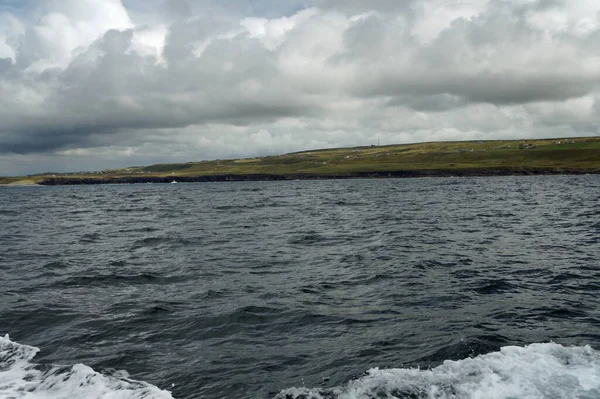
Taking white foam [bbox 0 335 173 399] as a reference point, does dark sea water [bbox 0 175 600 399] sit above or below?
below

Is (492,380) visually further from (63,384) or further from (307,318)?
(63,384)

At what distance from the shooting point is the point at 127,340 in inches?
595

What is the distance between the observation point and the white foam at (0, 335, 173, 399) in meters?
11.5

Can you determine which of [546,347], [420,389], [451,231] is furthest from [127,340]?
[451,231]

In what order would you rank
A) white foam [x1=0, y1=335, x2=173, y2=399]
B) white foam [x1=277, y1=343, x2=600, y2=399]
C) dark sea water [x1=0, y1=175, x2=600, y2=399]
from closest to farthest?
white foam [x1=277, y1=343, x2=600, y2=399], white foam [x1=0, y1=335, x2=173, y2=399], dark sea water [x1=0, y1=175, x2=600, y2=399]

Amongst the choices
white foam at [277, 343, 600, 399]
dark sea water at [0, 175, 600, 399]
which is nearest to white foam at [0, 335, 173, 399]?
dark sea water at [0, 175, 600, 399]

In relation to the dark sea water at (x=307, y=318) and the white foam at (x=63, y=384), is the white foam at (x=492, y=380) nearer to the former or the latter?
the dark sea water at (x=307, y=318)

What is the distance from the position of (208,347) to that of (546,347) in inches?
401

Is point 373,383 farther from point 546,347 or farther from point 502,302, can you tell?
point 502,302

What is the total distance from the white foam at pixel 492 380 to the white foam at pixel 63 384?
3866mm

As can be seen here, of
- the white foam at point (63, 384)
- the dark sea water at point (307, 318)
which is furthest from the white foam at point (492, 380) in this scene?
the white foam at point (63, 384)

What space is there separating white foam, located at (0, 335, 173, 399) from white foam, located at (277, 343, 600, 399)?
12.7 ft

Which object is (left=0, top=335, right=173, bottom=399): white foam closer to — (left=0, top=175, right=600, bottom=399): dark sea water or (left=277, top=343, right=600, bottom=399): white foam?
(left=0, top=175, right=600, bottom=399): dark sea water

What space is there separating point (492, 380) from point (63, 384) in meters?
11.2
